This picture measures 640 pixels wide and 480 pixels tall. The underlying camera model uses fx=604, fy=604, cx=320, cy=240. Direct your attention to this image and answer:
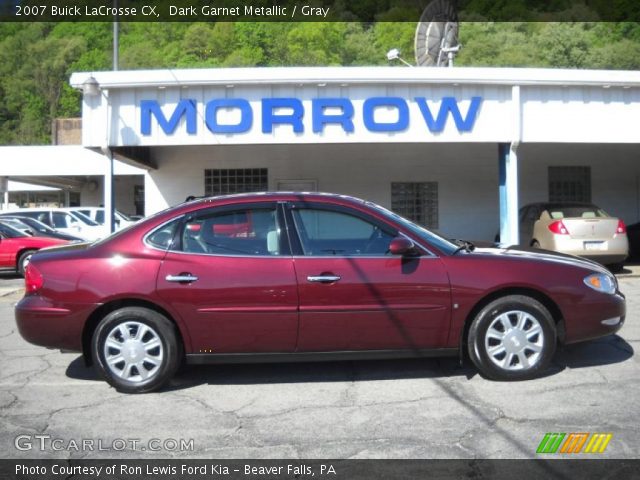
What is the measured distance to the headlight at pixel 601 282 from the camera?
5080 mm

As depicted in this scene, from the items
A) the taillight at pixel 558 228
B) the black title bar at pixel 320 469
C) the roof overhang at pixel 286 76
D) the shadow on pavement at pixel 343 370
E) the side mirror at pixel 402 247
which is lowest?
the black title bar at pixel 320 469

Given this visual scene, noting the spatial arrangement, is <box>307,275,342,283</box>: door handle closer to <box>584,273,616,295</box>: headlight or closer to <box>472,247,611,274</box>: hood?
<box>472,247,611,274</box>: hood

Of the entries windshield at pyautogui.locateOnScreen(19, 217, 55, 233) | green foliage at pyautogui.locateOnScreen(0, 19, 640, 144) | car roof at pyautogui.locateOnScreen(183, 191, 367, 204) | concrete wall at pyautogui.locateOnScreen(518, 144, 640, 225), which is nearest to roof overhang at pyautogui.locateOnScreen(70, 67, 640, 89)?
concrete wall at pyautogui.locateOnScreen(518, 144, 640, 225)

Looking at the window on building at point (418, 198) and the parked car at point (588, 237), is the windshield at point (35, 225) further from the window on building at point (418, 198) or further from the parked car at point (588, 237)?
the parked car at point (588, 237)

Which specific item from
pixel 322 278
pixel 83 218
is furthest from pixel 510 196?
pixel 83 218

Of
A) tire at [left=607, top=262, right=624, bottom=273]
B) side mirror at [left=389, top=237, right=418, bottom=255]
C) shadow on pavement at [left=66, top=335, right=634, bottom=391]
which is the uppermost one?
side mirror at [left=389, top=237, right=418, bottom=255]

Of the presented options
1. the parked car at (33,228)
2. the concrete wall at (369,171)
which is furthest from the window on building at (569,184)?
the parked car at (33,228)

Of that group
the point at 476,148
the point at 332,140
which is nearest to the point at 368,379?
the point at 332,140

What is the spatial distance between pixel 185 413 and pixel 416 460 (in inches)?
70.3

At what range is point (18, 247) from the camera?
45.5ft

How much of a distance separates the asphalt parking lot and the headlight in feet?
2.43

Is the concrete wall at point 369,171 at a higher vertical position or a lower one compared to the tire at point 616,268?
higher

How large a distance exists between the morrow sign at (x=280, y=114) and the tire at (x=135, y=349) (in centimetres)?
708

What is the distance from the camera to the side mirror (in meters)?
4.81
